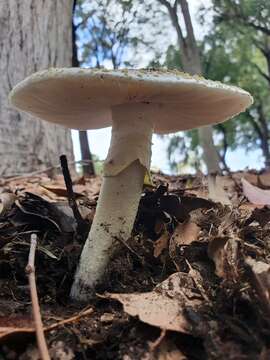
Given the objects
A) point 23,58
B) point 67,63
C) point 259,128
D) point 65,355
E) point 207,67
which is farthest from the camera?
point 259,128

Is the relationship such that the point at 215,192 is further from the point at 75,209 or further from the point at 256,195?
the point at 75,209

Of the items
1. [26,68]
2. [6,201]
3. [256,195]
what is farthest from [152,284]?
[26,68]

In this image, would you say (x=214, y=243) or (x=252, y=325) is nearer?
(x=252, y=325)

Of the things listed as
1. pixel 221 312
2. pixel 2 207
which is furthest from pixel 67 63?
pixel 221 312

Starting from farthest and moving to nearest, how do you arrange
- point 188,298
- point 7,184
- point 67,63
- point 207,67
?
point 207,67
point 67,63
point 7,184
point 188,298

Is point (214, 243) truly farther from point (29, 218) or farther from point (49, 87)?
point (29, 218)

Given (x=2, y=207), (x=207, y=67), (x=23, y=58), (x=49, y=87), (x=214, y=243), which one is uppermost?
(x=207, y=67)
